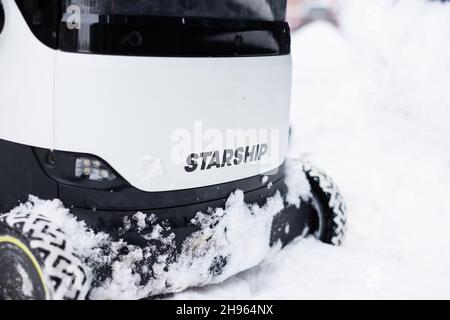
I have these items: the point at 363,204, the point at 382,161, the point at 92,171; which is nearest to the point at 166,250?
the point at 92,171

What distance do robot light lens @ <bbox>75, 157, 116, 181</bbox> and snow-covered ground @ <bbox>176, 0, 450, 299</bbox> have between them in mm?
729

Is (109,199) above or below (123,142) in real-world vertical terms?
below

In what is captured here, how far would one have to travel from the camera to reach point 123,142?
249 cm

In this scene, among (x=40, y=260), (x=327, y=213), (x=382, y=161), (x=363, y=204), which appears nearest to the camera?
(x=40, y=260)

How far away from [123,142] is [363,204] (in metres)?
2.51

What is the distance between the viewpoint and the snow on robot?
94.7 inches

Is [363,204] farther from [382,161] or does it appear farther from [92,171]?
[92,171]

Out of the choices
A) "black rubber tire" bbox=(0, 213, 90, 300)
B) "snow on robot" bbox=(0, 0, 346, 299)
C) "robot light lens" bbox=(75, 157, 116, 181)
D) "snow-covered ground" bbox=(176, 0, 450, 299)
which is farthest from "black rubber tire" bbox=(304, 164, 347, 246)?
"black rubber tire" bbox=(0, 213, 90, 300)

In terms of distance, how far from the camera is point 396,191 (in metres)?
4.62

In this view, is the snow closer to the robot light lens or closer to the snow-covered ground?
the snow-covered ground

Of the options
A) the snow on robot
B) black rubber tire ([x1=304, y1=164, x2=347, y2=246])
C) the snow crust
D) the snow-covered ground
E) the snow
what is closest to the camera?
the snow on robot

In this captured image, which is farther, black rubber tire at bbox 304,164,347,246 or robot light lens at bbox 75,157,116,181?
black rubber tire at bbox 304,164,347,246

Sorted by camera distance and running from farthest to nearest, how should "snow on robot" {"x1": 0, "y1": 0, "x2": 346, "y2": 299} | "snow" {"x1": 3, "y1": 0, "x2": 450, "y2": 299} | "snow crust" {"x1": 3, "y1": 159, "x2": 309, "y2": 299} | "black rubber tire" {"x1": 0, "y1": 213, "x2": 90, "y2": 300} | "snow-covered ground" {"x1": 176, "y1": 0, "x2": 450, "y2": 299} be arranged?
1. "snow-covered ground" {"x1": 176, "y1": 0, "x2": 450, "y2": 299}
2. "snow" {"x1": 3, "y1": 0, "x2": 450, "y2": 299}
3. "snow crust" {"x1": 3, "y1": 159, "x2": 309, "y2": 299}
4. "snow on robot" {"x1": 0, "y1": 0, "x2": 346, "y2": 299}
5. "black rubber tire" {"x1": 0, "y1": 213, "x2": 90, "y2": 300}

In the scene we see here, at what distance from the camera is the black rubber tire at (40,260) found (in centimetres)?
230
